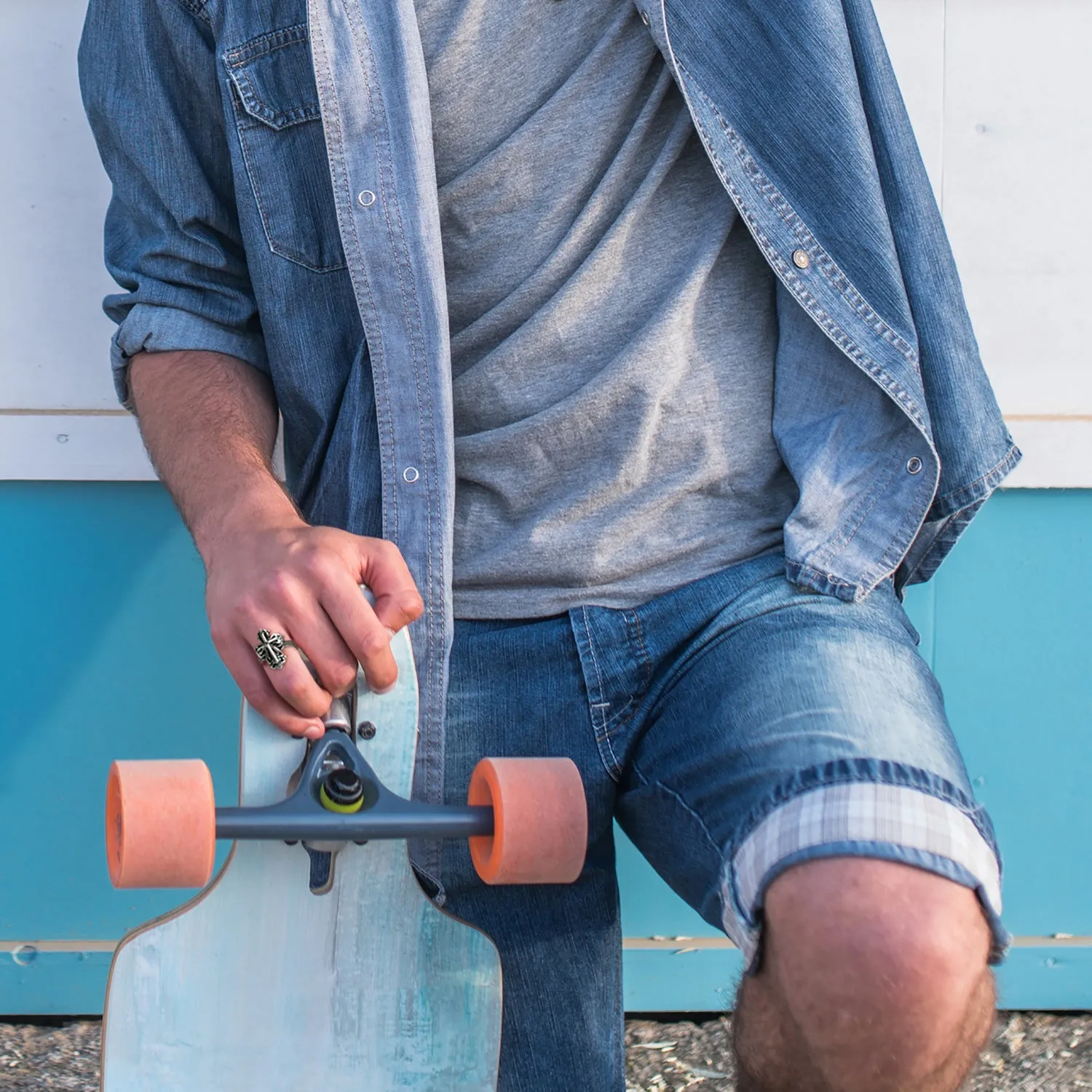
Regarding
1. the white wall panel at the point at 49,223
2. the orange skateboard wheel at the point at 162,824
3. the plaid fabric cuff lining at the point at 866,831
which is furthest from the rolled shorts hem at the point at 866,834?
the white wall panel at the point at 49,223

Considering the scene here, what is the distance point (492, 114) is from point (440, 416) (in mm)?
318

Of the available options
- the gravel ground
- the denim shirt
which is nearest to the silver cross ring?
the denim shirt

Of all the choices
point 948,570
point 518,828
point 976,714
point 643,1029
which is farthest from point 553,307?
point 643,1029

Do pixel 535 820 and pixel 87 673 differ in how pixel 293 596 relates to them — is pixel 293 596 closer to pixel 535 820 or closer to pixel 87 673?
pixel 535 820

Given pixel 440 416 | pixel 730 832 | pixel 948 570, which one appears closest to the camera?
pixel 730 832

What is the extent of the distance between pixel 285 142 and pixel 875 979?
0.98 metres

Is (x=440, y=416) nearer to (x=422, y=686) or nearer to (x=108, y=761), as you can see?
(x=422, y=686)

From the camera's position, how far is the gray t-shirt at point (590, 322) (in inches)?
49.6

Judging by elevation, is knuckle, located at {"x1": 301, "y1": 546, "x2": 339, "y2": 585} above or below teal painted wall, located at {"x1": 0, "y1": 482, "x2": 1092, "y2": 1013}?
above

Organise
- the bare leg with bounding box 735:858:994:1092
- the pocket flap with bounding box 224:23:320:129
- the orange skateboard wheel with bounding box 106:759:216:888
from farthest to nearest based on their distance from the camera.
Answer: the pocket flap with bounding box 224:23:320:129, the orange skateboard wheel with bounding box 106:759:216:888, the bare leg with bounding box 735:858:994:1092

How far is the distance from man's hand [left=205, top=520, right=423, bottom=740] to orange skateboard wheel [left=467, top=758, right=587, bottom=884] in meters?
0.14

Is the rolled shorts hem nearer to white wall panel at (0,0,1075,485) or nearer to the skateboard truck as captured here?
the skateboard truck

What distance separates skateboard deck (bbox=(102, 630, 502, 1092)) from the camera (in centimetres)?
111

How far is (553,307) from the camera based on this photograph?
126 centimetres
